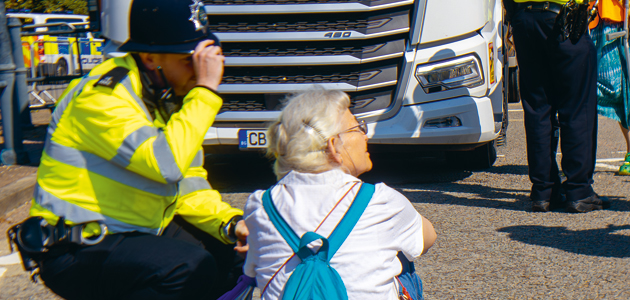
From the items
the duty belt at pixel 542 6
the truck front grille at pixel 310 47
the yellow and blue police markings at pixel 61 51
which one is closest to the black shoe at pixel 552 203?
the duty belt at pixel 542 6

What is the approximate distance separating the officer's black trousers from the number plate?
287 cm

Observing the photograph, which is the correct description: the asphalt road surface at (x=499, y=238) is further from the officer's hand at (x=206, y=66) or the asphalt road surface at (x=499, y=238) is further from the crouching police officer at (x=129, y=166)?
the officer's hand at (x=206, y=66)

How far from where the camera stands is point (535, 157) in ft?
Result: 14.7

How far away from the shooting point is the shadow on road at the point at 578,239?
11.9ft

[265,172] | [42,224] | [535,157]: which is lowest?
[265,172]

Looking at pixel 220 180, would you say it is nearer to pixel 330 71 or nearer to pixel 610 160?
pixel 330 71

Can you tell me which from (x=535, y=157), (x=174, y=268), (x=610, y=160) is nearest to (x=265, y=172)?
(x=535, y=157)

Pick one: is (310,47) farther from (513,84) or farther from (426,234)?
(513,84)

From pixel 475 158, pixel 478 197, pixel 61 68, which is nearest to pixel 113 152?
pixel 478 197

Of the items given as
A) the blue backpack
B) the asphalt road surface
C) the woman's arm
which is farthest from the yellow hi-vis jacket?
the asphalt road surface

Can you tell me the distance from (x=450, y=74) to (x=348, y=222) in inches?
132

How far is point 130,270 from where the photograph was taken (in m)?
2.09

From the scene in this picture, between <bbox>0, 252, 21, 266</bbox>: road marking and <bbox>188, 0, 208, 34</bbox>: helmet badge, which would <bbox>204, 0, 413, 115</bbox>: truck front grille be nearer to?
<bbox>0, 252, 21, 266</bbox>: road marking

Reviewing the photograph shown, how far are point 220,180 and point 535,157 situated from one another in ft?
9.21
